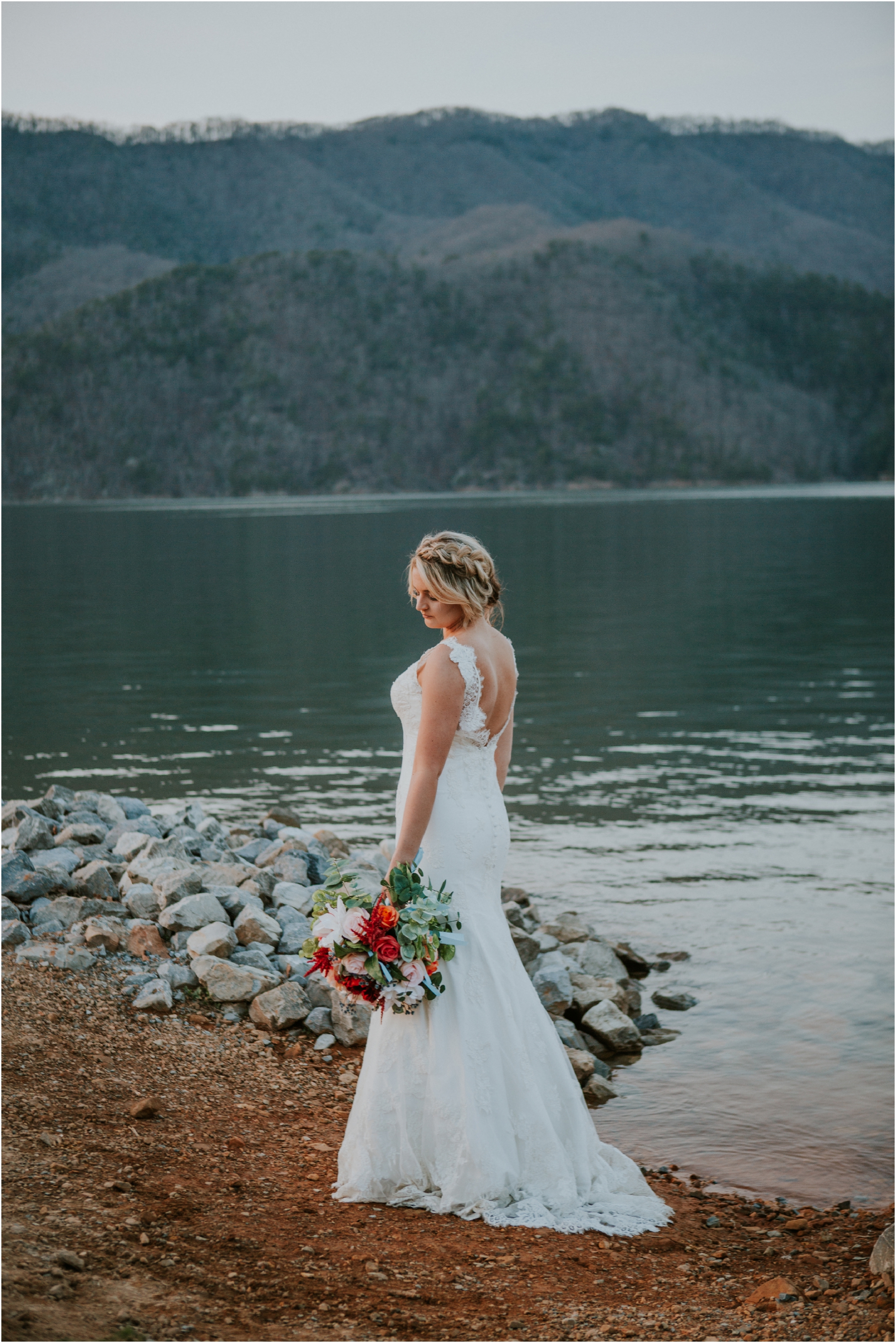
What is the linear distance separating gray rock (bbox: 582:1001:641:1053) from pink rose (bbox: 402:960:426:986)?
2.89 meters

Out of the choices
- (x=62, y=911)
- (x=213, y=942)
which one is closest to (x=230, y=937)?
(x=213, y=942)

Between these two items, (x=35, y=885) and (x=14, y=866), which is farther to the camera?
(x=14, y=866)

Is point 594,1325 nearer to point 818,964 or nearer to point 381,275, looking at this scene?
point 818,964

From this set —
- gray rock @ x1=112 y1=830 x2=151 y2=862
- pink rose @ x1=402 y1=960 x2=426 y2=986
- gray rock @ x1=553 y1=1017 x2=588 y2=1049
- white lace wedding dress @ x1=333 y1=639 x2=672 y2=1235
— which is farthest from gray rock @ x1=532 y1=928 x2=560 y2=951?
pink rose @ x1=402 y1=960 x2=426 y2=986

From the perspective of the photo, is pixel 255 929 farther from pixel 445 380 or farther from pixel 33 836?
pixel 445 380

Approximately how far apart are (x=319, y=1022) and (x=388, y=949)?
A: 88.5 inches

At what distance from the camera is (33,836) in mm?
8141

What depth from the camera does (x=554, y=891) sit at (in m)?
9.88

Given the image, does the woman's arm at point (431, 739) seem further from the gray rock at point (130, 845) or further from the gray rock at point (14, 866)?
the gray rock at point (130, 845)

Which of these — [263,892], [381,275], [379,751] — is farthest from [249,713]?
[381,275]

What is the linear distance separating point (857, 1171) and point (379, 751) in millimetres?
10096

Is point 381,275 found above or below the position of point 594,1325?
above

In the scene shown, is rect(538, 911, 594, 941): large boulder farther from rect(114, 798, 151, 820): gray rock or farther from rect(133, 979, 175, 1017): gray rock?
rect(114, 798, 151, 820): gray rock

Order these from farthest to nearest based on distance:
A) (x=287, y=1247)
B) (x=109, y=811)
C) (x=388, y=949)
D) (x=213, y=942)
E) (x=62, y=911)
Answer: (x=109, y=811) < (x=62, y=911) < (x=213, y=942) < (x=388, y=949) < (x=287, y=1247)
